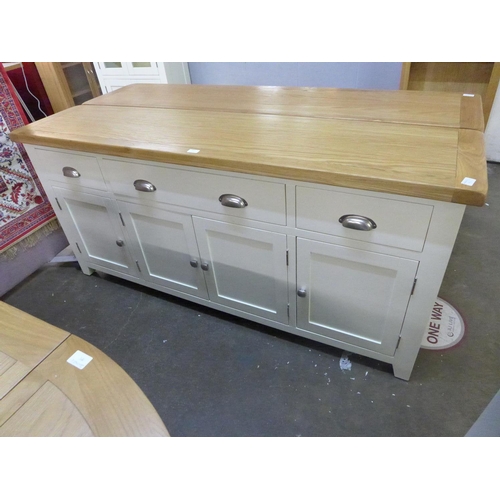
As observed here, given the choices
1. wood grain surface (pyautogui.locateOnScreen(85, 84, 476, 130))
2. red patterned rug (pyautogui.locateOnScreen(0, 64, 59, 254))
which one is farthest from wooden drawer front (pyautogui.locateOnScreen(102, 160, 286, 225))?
red patterned rug (pyautogui.locateOnScreen(0, 64, 59, 254))

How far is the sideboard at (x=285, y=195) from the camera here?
1007 millimetres

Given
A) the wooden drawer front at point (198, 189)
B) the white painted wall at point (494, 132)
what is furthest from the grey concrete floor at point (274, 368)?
the white painted wall at point (494, 132)

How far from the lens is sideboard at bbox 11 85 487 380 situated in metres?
1.01

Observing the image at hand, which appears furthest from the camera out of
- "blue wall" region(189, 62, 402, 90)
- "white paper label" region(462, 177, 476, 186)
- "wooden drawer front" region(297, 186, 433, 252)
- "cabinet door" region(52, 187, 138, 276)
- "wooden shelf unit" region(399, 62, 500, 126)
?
"blue wall" region(189, 62, 402, 90)

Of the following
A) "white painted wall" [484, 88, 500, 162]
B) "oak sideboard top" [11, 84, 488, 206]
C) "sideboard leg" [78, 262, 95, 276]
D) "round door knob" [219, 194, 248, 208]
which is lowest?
"sideboard leg" [78, 262, 95, 276]

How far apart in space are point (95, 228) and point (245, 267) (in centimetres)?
81

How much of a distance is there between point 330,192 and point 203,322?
3.09 feet

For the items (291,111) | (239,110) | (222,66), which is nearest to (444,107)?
(291,111)

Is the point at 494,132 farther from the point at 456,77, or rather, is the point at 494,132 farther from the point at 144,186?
the point at 144,186

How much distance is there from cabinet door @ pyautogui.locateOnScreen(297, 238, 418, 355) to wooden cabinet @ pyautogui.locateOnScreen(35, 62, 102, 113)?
1982mm

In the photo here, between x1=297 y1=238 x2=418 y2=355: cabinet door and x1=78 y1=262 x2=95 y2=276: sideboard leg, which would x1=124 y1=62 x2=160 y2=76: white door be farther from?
x1=297 y1=238 x2=418 y2=355: cabinet door

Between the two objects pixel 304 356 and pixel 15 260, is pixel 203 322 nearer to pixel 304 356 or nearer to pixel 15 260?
pixel 304 356

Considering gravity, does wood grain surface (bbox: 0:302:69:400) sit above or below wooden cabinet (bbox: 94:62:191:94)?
below

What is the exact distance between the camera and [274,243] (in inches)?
49.7
